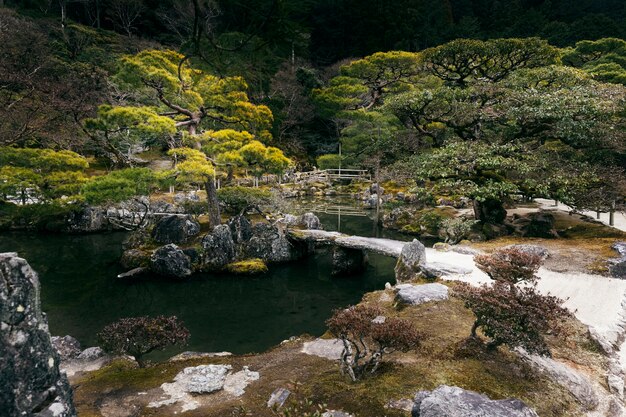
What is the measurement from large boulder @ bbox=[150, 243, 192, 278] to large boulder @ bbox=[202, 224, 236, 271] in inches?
30.3

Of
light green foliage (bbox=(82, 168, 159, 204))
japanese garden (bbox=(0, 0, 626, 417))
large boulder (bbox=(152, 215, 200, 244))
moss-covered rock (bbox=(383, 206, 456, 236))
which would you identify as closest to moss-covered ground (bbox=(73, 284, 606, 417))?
japanese garden (bbox=(0, 0, 626, 417))

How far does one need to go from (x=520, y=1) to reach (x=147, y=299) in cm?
5891

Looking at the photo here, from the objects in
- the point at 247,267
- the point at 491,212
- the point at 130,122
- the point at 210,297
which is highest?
the point at 130,122

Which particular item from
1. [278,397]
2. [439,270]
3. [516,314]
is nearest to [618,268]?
[439,270]

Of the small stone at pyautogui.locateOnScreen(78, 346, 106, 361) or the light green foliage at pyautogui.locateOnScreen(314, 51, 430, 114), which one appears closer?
the small stone at pyautogui.locateOnScreen(78, 346, 106, 361)

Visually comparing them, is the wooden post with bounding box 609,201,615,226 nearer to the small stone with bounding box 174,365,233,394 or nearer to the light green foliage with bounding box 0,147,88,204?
the small stone with bounding box 174,365,233,394

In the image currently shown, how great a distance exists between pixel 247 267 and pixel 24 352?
488 inches

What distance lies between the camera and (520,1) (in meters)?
53.6

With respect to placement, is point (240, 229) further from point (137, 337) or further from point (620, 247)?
point (620, 247)

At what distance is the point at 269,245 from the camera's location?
17.8 metres

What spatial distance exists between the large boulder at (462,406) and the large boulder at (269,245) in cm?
1274

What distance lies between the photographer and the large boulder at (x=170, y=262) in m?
16.0

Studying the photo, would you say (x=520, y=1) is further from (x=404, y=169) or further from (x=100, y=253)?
(x=100, y=253)

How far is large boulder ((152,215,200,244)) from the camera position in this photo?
17953 mm
